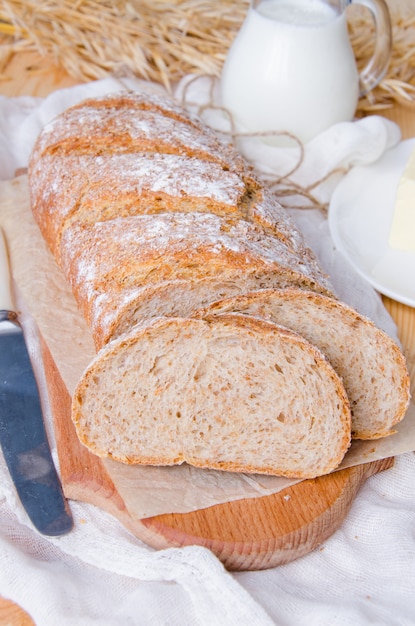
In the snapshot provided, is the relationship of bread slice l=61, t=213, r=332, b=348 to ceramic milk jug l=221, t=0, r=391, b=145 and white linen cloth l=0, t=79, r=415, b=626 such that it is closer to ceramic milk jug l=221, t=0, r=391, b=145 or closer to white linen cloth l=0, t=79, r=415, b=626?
white linen cloth l=0, t=79, r=415, b=626

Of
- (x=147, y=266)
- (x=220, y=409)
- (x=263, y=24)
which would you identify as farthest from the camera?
(x=263, y=24)

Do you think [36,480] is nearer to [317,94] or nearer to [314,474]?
[314,474]

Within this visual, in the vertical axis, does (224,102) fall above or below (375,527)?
above

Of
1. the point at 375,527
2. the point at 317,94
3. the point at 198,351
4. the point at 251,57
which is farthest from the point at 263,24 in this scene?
the point at 375,527

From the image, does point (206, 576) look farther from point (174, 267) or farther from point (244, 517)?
point (174, 267)

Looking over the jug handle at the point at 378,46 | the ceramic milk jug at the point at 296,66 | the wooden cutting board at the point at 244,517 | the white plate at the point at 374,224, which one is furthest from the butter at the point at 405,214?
the wooden cutting board at the point at 244,517

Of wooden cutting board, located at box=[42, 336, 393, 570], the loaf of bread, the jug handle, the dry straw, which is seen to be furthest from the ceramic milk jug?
wooden cutting board, located at box=[42, 336, 393, 570]
